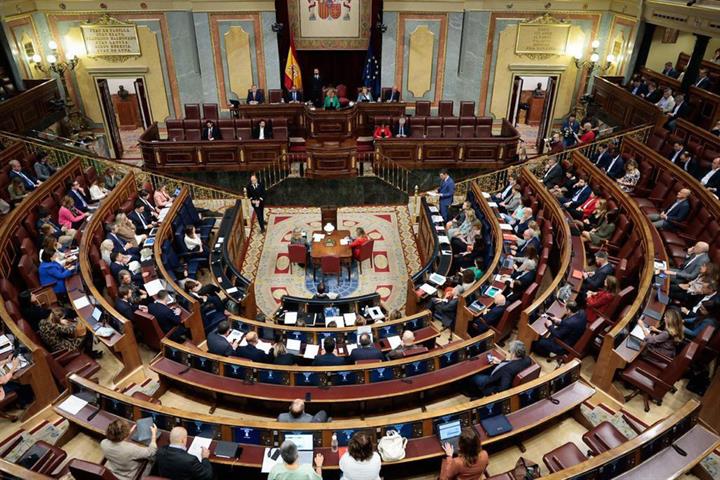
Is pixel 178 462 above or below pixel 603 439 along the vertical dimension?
above

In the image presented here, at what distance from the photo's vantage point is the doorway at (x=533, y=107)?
14.8 meters


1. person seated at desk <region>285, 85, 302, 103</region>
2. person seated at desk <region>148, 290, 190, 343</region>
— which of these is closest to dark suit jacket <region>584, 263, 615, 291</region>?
person seated at desk <region>148, 290, 190, 343</region>

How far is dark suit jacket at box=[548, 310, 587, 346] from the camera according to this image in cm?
605

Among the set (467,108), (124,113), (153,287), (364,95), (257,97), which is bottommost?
(153,287)

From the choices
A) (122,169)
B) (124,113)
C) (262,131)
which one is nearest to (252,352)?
(262,131)

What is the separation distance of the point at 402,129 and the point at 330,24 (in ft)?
13.6

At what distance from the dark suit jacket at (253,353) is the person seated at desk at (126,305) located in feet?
5.67

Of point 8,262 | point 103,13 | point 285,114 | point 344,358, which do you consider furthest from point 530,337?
point 103,13

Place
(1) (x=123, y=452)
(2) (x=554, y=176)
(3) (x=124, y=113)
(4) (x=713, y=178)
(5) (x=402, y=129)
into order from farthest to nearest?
(3) (x=124, y=113), (5) (x=402, y=129), (2) (x=554, y=176), (4) (x=713, y=178), (1) (x=123, y=452)

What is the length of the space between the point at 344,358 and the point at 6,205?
6.88 metres

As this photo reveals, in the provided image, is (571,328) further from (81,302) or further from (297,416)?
(81,302)

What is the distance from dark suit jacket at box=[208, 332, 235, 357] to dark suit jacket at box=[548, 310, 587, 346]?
158 inches

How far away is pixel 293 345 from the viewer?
618 centimetres

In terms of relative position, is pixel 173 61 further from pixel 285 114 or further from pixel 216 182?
pixel 216 182
